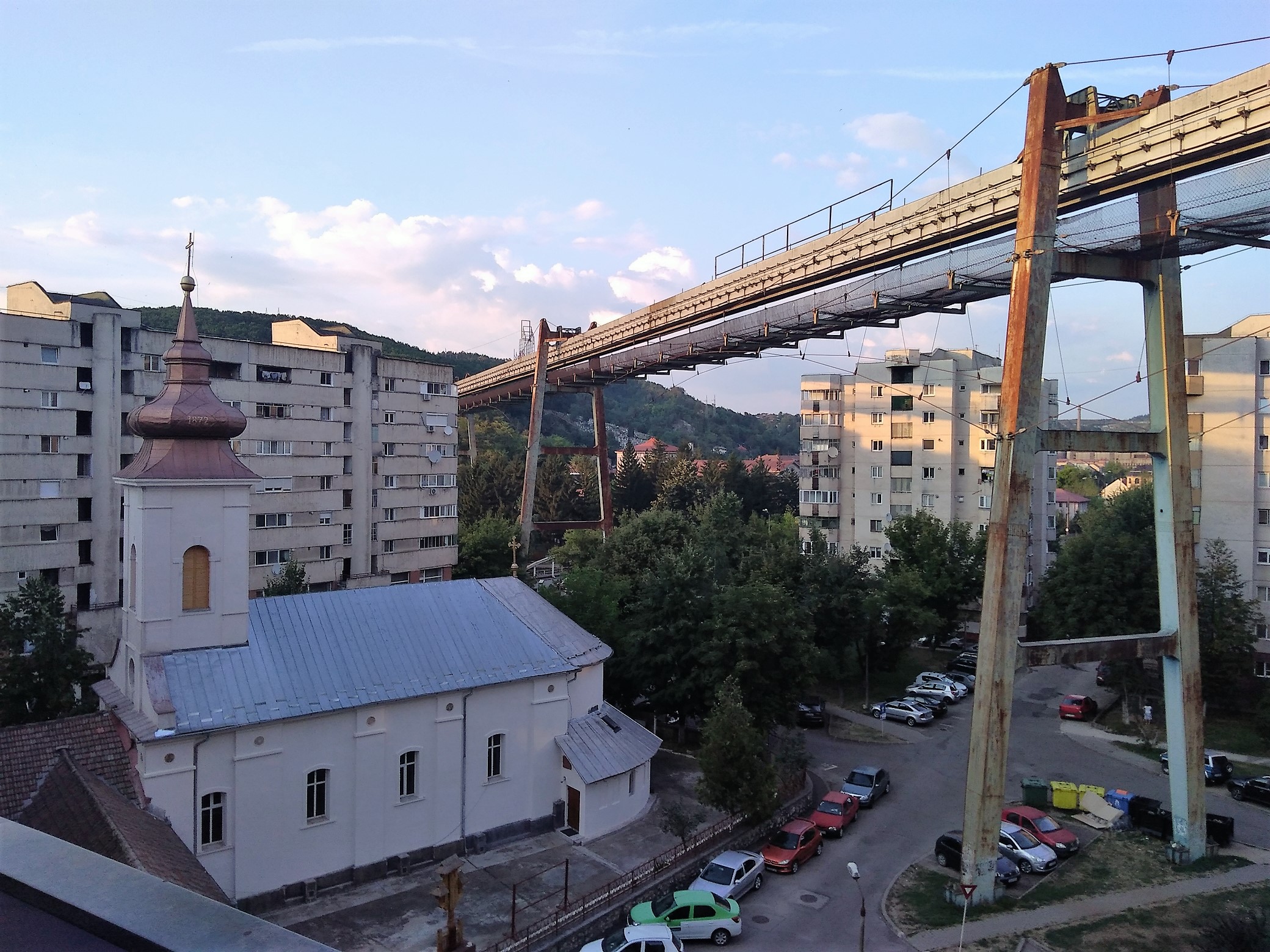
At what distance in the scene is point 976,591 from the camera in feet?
143

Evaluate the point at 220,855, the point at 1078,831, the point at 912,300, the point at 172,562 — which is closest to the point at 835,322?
the point at 912,300

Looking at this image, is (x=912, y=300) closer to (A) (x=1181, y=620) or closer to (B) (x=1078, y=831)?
(A) (x=1181, y=620)

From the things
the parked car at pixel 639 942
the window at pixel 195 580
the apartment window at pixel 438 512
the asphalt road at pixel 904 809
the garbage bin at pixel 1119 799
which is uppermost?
the apartment window at pixel 438 512

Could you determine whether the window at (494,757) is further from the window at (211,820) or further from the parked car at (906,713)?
the parked car at (906,713)

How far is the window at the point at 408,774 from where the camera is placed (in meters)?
21.0

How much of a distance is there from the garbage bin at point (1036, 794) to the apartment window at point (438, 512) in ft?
112

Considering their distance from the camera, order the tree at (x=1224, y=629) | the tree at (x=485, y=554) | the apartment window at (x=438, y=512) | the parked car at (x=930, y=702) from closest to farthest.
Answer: the tree at (x=1224, y=629)
the parked car at (x=930, y=702)
the apartment window at (x=438, y=512)
the tree at (x=485, y=554)

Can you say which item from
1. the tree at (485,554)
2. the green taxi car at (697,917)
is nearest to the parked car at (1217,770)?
the green taxi car at (697,917)

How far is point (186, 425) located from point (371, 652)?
22.9ft

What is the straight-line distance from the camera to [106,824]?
48.7 ft

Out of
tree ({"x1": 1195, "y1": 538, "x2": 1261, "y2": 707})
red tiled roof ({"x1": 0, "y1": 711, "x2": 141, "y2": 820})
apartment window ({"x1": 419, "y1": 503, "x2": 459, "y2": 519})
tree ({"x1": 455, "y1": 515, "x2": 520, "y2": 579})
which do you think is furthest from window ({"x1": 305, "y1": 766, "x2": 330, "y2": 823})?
tree ({"x1": 1195, "y1": 538, "x2": 1261, "y2": 707})

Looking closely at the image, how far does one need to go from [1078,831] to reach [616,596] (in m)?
16.2

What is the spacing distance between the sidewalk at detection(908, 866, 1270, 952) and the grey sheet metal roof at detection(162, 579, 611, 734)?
10.9 m

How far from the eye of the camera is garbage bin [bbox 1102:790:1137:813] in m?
24.8
